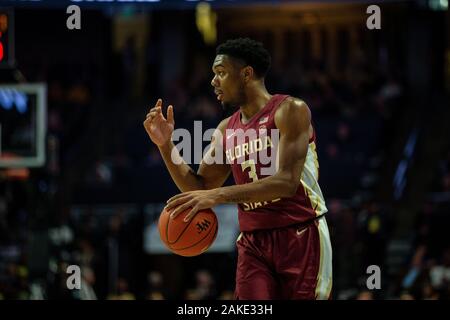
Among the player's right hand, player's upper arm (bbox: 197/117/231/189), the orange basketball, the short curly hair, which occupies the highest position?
the short curly hair

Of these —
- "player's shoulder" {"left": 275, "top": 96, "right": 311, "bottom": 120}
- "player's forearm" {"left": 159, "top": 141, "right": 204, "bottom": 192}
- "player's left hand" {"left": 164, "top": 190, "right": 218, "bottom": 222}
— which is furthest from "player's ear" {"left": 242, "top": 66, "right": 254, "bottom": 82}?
"player's left hand" {"left": 164, "top": 190, "right": 218, "bottom": 222}

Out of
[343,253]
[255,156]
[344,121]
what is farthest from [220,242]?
[255,156]

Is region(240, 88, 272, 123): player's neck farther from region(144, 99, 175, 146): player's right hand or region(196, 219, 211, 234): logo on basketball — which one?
region(196, 219, 211, 234): logo on basketball

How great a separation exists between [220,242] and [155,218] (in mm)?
1213

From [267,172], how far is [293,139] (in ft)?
1.09

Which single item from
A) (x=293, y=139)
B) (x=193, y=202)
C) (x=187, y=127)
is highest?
(x=187, y=127)

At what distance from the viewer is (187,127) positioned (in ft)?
55.3

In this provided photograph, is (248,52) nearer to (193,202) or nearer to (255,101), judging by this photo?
(255,101)

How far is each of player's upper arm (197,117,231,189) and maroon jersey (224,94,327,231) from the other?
0.29 metres

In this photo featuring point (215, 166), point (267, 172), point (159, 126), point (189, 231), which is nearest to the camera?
point (189, 231)

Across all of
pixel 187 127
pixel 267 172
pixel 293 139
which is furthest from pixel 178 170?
pixel 187 127

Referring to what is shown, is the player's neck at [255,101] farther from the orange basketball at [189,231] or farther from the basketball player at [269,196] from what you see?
the orange basketball at [189,231]

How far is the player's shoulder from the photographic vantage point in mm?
6078

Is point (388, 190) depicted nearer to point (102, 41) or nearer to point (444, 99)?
point (444, 99)
